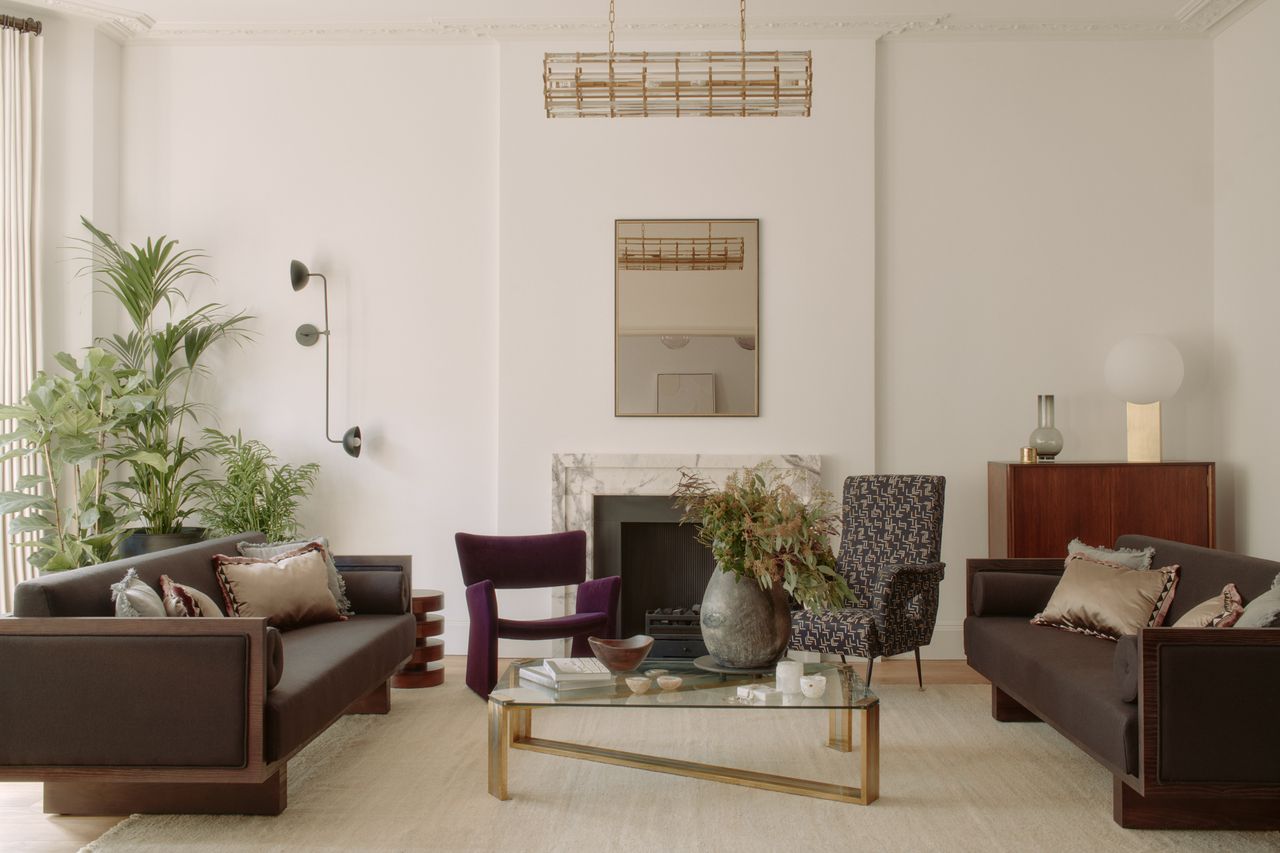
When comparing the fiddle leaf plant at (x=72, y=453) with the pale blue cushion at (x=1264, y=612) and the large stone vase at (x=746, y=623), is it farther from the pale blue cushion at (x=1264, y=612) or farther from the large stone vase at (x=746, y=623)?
the pale blue cushion at (x=1264, y=612)

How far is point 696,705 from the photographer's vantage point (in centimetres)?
326

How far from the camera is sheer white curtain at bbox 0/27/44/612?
534cm

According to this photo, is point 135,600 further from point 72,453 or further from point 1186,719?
point 1186,719

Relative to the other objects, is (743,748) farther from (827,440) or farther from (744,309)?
(744,309)

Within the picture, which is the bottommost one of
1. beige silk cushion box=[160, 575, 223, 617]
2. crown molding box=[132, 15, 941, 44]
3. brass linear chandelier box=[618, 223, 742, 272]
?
beige silk cushion box=[160, 575, 223, 617]

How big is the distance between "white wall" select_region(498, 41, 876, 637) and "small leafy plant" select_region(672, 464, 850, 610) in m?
1.95

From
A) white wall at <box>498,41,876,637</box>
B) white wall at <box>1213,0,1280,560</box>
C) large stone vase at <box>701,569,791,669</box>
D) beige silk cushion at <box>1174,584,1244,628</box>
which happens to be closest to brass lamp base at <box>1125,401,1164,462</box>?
white wall at <box>1213,0,1280,560</box>

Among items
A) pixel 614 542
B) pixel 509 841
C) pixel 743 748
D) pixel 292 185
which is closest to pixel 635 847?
pixel 509 841

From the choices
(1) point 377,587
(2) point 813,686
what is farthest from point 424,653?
(2) point 813,686

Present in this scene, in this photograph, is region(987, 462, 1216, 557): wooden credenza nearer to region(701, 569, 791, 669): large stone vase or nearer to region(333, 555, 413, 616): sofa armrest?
region(701, 569, 791, 669): large stone vase

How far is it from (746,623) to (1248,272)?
11.8ft

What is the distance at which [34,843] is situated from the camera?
3.03 meters

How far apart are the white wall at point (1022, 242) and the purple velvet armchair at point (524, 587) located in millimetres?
1824

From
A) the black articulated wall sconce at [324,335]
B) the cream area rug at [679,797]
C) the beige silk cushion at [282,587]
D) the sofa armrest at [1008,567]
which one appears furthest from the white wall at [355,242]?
the sofa armrest at [1008,567]
